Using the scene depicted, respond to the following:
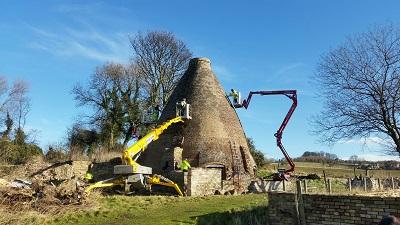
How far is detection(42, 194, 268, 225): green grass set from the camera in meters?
10.8

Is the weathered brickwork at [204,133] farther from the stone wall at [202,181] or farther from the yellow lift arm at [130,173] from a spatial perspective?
the yellow lift arm at [130,173]

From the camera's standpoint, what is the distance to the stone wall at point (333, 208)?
296 inches

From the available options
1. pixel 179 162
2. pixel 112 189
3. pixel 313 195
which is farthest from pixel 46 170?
pixel 313 195

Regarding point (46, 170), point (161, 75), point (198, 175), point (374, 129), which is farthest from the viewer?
point (161, 75)

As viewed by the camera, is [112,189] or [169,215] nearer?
[169,215]

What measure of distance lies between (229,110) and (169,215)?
1257 cm

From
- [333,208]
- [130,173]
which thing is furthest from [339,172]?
[333,208]

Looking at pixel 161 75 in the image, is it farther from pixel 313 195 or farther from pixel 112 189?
pixel 313 195

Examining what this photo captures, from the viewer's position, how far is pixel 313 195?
871 centimetres

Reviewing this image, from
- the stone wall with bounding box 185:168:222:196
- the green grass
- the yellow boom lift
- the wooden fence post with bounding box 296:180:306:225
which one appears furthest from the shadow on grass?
the stone wall with bounding box 185:168:222:196

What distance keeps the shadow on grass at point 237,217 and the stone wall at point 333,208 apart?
79 centimetres

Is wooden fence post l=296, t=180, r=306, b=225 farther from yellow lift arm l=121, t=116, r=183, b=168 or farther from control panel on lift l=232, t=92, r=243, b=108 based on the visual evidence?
control panel on lift l=232, t=92, r=243, b=108

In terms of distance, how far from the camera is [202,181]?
17719 mm

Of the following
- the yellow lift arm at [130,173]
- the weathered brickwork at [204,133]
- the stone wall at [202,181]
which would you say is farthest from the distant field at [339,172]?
the yellow lift arm at [130,173]
